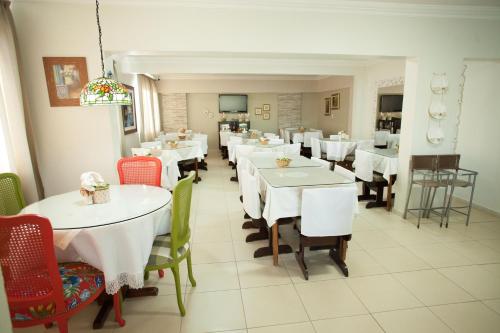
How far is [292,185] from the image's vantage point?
2490mm

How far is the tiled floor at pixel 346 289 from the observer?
1.93 meters

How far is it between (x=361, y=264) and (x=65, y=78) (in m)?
3.66

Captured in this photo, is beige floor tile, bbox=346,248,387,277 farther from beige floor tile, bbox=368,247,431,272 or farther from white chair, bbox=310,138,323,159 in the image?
white chair, bbox=310,138,323,159

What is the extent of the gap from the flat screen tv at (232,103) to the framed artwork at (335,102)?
9.53 ft

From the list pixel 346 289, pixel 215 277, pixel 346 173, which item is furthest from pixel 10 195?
pixel 346 173

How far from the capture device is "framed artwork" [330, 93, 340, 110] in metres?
8.09

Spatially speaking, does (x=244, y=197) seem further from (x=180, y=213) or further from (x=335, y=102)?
(x=335, y=102)

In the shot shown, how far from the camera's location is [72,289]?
62.9 inches

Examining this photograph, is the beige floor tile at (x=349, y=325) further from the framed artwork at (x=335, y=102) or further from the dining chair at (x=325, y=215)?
the framed artwork at (x=335, y=102)

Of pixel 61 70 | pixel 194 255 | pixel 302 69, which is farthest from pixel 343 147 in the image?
pixel 61 70

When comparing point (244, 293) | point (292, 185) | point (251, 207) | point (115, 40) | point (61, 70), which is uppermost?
point (115, 40)

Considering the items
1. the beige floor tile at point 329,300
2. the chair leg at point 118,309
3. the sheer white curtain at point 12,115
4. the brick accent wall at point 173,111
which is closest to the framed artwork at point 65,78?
the sheer white curtain at point 12,115

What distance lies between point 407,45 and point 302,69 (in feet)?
9.75

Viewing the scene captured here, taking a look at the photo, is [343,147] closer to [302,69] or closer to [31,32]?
[302,69]
